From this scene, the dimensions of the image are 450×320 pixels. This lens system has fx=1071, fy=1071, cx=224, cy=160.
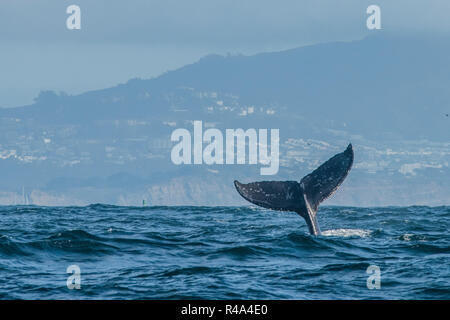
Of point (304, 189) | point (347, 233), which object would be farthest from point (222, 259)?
point (347, 233)

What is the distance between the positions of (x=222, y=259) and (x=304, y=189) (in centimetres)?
262

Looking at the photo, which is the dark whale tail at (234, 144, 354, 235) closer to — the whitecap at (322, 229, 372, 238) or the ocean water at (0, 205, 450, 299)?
the ocean water at (0, 205, 450, 299)

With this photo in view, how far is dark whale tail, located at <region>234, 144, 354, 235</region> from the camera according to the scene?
22.0 meters

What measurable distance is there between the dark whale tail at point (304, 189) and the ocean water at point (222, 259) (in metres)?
0.96

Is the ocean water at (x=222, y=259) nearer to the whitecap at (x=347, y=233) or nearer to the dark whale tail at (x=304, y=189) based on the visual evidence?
the whitecap at (x=347, y=233)

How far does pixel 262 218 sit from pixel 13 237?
11.0m

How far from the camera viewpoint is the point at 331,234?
25.5 meters

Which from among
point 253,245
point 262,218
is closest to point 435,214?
point 262,218

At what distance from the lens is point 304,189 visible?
73.6 ft

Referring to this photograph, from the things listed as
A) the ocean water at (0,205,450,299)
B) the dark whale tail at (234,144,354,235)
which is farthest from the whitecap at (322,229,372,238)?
the dark whale tail at (234,144,354,235)

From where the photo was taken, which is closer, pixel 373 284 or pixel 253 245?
pixel 373 284

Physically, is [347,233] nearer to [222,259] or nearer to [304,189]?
[304,189]

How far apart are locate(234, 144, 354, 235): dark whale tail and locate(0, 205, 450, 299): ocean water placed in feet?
3.16
